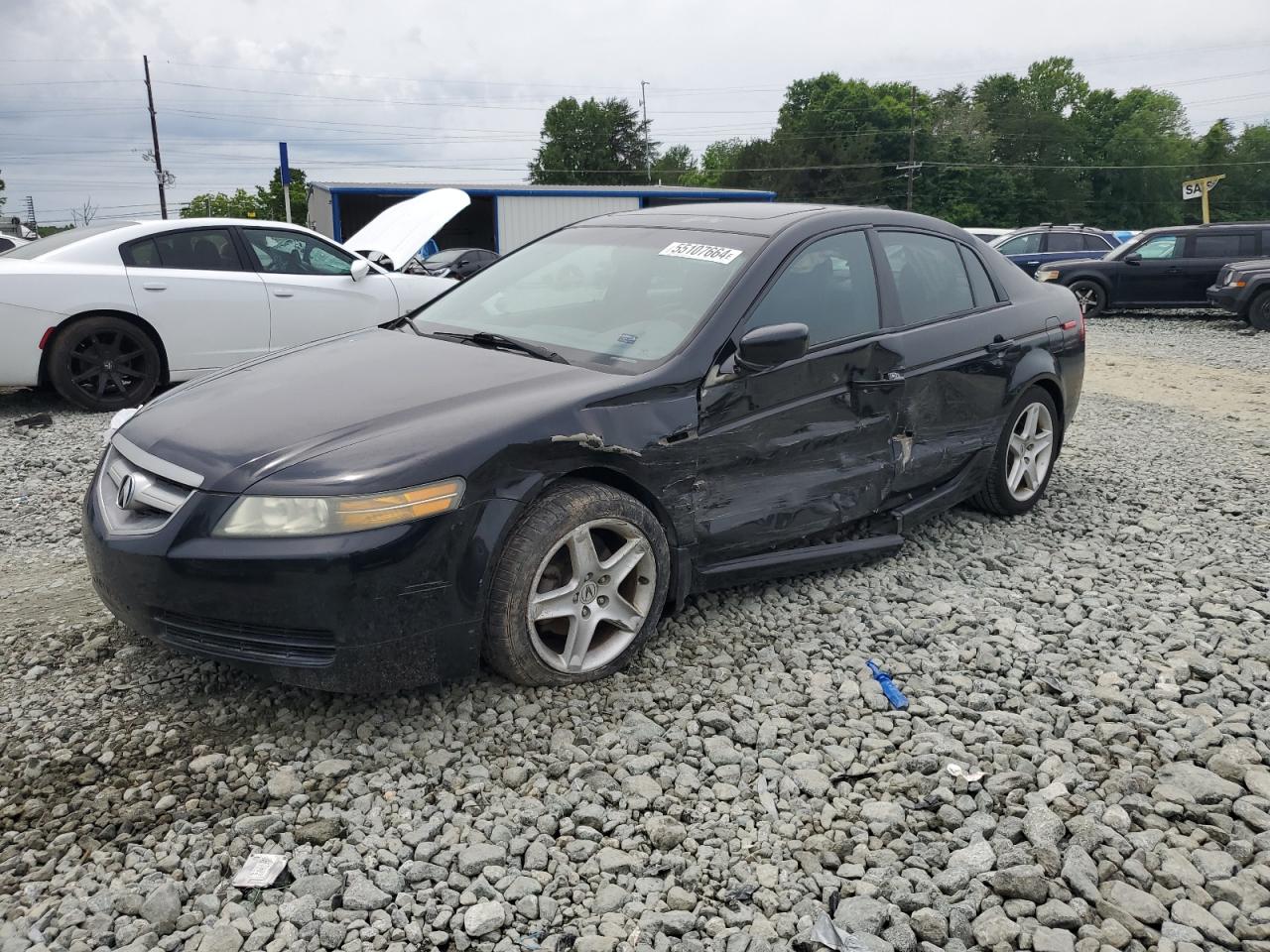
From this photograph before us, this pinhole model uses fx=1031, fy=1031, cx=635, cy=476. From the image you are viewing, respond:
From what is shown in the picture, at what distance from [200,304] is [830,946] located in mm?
7186

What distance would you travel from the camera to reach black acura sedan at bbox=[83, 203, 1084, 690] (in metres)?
2.94

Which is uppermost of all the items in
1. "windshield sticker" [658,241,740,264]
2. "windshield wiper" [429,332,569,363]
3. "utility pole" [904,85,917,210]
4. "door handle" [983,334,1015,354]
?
"utility pole" [904,85,917,210]

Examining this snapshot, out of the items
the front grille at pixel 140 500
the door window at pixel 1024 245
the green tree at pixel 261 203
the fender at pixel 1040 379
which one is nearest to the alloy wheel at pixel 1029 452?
the fender at pixel 1040 379

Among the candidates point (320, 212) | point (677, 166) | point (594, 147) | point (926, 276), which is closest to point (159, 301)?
point (926, 276)

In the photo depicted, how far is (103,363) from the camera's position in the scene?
7.71 metres

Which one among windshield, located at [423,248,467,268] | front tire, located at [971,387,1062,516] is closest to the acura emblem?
front tire, located at [971,387,1062,516]

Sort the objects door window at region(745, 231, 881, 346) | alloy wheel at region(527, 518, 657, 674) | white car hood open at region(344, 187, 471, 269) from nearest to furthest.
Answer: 1. alloy wheel at region(527, 518, 657, 674)
2. door window at region(745, 231, 881, 346)
3. white car hood open at region(344, 187, 471, 269)

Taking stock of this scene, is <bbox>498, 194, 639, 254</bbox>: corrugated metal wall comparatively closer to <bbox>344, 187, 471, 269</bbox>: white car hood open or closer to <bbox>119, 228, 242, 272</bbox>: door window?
<bbox>344, 187, 471, 269</bbox>: white car hood open


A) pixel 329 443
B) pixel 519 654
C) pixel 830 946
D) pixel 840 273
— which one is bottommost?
pixel 830 946

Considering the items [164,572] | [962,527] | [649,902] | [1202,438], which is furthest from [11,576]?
[1202,438]

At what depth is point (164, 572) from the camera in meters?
2.96

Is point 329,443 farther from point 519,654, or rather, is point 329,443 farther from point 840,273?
point 840,273

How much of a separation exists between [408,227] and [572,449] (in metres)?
7.62

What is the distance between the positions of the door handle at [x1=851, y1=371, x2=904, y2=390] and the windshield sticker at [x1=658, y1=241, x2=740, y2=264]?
2.34 ft
